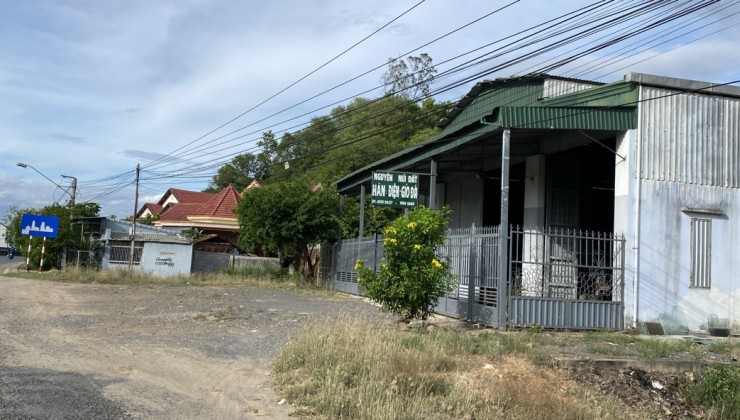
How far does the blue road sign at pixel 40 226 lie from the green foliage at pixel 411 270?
941 inches

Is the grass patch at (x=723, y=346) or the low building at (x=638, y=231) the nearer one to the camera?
the grass patch at (x=723, y=346)

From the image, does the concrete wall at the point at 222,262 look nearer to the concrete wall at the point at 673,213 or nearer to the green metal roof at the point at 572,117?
the green metal roof at the point at 572,117

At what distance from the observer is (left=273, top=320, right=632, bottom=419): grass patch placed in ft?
23.9

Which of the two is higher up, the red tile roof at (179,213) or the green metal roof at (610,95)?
the green metal roof at (610,95)

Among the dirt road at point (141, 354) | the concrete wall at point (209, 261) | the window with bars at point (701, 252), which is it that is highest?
the window with bars at point (701, 252)

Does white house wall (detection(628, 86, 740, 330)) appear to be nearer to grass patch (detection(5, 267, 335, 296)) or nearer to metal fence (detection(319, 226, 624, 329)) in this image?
metal fence (detection(319, 226, 624, 329))

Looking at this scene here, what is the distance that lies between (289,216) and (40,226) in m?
12.4

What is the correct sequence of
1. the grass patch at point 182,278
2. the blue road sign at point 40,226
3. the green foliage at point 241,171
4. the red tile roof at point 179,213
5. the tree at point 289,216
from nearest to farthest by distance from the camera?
the grass patch at point 182,278
the tree at point 289,216
the blue road sign at point 40,226
the red tile roof at point 179,213
the green foliage at point 241,171

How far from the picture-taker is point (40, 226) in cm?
3127

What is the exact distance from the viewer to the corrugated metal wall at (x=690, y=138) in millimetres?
14484

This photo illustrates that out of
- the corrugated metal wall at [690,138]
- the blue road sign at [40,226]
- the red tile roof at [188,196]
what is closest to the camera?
the corrugated metal wall at [690,138]

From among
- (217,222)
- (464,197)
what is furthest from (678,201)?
(217,222)

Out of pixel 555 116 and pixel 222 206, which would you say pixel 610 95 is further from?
pixel 222 206

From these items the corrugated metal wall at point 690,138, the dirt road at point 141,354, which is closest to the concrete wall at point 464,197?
the dirt road at point 141,354
